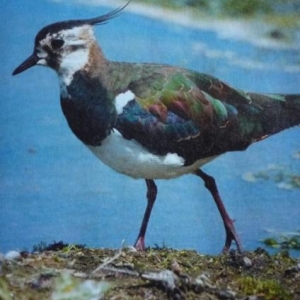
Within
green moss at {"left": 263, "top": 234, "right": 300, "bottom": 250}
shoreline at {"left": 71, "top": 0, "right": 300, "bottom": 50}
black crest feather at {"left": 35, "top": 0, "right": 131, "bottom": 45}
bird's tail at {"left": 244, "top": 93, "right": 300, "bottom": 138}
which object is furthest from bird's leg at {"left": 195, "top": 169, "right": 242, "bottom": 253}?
black crest feather at {"left": 35, "top": 0, "right": 131, "bottom": 45}

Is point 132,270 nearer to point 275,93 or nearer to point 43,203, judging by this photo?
point 43,203

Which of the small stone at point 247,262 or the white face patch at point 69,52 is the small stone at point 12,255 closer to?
the white face patch at point 69,52

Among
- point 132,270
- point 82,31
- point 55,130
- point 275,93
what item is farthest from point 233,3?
point 132,270

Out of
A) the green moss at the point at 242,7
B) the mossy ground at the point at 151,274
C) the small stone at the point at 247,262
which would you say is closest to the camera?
the mossy ground at the point at 151,274

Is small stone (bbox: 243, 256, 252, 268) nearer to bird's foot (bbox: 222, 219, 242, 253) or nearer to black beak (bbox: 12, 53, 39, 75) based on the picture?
bird's foot (bbox: 222, 219, 242, 253)

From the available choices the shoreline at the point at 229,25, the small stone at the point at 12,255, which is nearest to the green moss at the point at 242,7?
the shoreline at the point at 229,25

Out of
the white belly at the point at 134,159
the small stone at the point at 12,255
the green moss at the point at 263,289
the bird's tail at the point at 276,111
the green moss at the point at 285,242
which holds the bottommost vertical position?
the green moss at the point at 263,289
